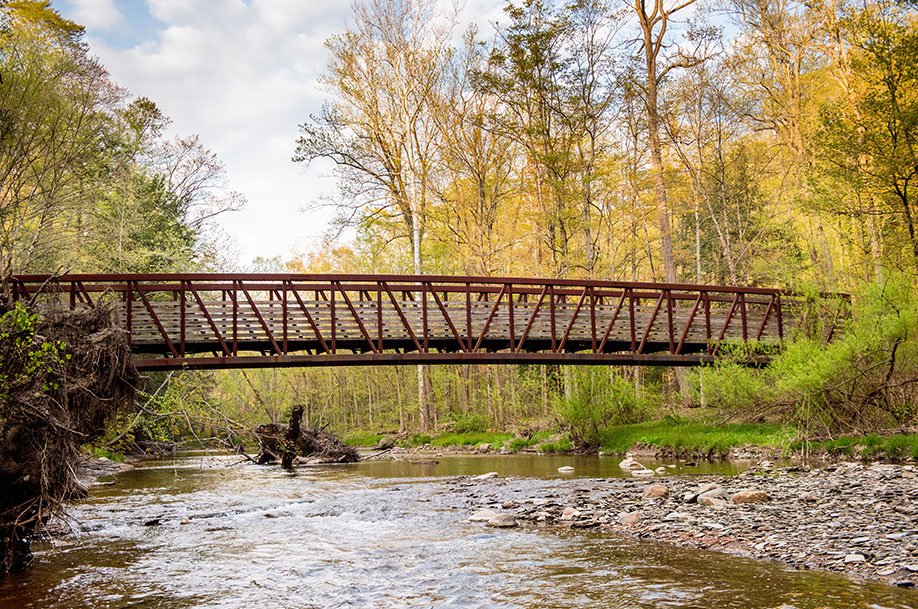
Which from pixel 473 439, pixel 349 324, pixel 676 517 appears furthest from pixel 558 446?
pixel 676 517

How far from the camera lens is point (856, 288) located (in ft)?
50.8

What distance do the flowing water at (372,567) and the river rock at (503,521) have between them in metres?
0.26

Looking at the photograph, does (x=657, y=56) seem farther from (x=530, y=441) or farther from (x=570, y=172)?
(x=530, y=441)

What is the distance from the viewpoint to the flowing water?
520cm

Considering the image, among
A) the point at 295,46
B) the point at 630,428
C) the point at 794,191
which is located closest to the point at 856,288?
the point at 630,428

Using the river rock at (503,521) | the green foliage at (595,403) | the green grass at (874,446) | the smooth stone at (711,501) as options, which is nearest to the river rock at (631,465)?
the green grass at (874,446)

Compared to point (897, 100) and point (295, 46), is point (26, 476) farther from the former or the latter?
point (897, 100)

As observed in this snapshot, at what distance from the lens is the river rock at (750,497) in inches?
341

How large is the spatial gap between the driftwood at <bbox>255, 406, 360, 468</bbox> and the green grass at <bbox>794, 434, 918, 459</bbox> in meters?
13.0

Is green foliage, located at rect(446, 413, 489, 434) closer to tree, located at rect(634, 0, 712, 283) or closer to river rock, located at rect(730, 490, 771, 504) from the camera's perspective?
tree, located at rect(634, 0, 712, 283)

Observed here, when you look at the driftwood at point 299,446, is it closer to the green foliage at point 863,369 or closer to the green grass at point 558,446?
the green grass at point 558,446

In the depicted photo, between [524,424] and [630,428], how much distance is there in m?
7.10

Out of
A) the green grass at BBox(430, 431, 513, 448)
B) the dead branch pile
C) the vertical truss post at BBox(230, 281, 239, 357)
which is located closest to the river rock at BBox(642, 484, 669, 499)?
the dead branch pile

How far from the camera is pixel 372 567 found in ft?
21.5
